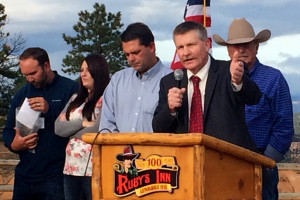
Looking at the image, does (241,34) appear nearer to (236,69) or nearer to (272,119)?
(272,119)

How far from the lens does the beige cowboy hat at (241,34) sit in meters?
4.97

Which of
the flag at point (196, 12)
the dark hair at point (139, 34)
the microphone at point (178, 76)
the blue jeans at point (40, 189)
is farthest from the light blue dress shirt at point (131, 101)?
the flag at point (196, 12)

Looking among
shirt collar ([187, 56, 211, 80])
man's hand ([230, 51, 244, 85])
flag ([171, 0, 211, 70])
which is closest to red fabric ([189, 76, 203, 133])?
shirt collar ([187, 56, 211, 80])

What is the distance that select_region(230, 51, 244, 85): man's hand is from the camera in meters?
3.50

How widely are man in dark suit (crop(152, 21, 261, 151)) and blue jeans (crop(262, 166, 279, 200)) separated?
727mm

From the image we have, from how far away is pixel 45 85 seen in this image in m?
6.02

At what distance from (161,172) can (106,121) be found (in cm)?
158

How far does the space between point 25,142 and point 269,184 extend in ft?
7.17

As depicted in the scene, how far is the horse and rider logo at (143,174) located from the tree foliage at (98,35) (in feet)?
139

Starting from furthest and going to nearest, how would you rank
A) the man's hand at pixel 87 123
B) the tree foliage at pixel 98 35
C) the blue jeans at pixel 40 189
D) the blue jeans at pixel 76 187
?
the tree foliage at pixel 98 35, the blue jeans at pixel 40 189, the man's hand at pixel 87 123, the blue jeans at pixel 76 187

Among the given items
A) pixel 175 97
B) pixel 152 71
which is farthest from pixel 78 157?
pixel 175 97

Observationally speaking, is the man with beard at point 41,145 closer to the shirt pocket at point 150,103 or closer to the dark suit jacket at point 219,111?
the shirt pocket at point 150,103

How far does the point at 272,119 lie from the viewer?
4777 mm

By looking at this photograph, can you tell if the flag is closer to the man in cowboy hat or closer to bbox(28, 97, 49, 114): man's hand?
bbox(28, 97, 49, 114): man's hand
